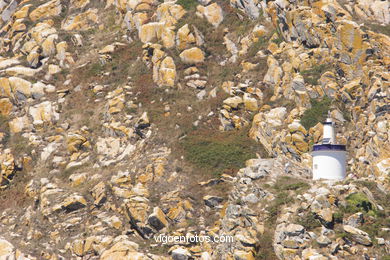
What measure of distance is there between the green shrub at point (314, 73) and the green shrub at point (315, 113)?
173 centimetres

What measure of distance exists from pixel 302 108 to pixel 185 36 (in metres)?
16.8

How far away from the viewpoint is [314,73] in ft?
194

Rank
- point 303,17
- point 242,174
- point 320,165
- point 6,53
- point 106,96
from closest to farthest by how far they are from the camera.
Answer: point 320,165 → point 242,174 → point 303,17 → point 106,96 → point 6,53

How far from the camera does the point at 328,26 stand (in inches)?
2356

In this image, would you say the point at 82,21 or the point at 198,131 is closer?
the point at 198,131

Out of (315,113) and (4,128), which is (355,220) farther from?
(4,128)

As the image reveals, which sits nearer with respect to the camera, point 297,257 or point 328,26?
point 297,257

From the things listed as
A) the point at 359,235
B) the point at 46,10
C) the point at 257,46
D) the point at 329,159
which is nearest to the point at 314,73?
the point at 257,46

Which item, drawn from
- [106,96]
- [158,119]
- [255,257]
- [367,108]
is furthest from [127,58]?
[255,257]

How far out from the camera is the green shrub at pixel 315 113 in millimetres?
56375

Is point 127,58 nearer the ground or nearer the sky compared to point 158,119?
nearer the sky

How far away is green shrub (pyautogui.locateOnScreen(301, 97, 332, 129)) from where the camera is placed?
185 ft

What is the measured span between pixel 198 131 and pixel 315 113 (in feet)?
34.0

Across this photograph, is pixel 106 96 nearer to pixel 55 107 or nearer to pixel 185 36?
pixel 55 107
